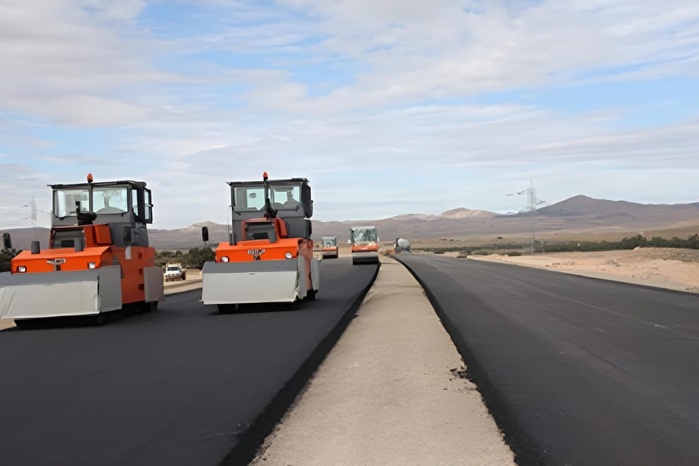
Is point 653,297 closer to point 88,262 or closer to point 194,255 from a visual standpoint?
point 88,262

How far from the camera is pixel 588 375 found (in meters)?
9.42

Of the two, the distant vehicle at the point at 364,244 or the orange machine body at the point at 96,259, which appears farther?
the distant vehicle at the point at 364,244

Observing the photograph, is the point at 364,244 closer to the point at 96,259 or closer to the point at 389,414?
the point at 96,259

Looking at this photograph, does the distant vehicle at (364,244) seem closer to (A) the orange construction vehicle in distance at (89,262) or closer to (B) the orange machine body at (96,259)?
(A) the orange construction vehicle in distance at (89,262)

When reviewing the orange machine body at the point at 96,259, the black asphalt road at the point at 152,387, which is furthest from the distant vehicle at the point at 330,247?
the black asphalt road at the point at 152,387

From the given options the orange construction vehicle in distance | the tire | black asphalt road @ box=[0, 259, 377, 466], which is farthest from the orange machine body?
the tire

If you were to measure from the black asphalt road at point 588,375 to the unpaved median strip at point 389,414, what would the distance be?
29 cm

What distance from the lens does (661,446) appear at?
6.26 m

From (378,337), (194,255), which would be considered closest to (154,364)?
(378,337)

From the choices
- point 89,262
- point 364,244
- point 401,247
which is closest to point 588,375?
point 89,262

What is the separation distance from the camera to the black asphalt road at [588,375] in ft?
20.8

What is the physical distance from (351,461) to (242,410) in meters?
1.83

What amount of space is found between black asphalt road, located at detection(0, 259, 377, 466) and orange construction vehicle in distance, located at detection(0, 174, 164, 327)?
623mm

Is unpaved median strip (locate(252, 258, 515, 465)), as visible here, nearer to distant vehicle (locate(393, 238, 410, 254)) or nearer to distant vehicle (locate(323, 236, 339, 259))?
distant vehicle (locate(323, 236, 339, 259))
